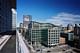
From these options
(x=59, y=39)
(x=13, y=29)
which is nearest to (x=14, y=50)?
(x=13, y=29)

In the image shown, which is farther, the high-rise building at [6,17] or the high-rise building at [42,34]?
the high-rise building at [42,34]

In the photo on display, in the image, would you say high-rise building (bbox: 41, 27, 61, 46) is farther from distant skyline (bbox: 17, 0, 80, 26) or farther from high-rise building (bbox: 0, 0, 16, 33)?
high-rise building (bbox: 0, 0, 16, 33)

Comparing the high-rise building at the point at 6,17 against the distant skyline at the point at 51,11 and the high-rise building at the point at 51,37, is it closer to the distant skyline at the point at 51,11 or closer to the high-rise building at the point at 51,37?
the distant skyline at the point at 51,11

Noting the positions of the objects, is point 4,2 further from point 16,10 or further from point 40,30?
point 40,30

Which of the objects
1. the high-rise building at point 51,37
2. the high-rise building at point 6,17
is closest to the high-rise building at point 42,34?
the high-rise building at point 51,37

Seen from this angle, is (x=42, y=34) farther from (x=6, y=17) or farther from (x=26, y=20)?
(x=6, y=17)
